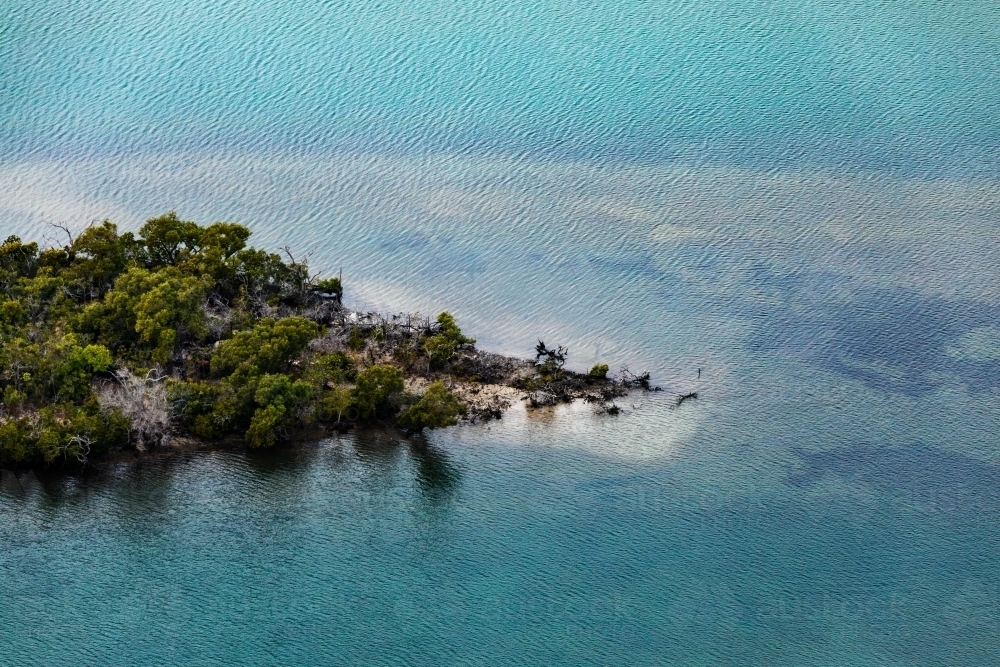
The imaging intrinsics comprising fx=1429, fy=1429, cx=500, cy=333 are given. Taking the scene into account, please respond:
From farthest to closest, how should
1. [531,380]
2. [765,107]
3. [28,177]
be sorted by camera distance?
[765,107]
[28,177]
[531,380]

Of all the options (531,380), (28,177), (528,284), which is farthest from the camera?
(28,177)

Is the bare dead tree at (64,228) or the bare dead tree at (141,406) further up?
the bare dead tree at (64,228)

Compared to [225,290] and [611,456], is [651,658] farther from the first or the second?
[225,290]

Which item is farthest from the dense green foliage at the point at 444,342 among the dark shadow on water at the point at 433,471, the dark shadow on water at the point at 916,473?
the dark shadow on water at the point at 916,473

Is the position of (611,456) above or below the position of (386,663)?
above

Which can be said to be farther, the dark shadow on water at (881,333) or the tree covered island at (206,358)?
the dark shadow on water at (881,333)

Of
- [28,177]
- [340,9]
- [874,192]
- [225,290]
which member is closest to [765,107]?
[874,192]

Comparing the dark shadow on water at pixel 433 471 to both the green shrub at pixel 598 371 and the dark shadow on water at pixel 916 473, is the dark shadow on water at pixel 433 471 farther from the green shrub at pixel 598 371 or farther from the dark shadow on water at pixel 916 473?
the dark shadow on water at pixel 916 473
